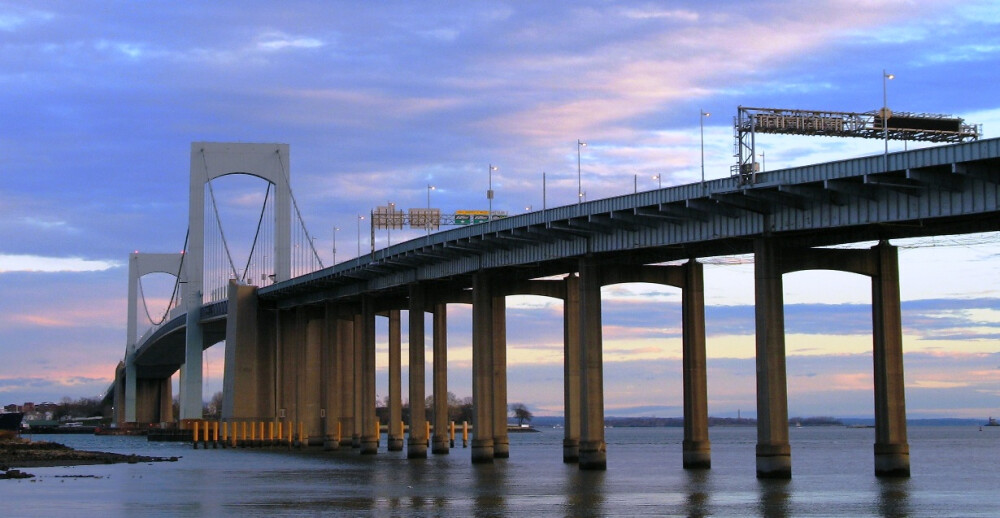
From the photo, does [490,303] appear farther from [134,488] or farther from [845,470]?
[134,488]

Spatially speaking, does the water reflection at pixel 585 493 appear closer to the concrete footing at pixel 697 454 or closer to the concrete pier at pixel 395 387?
the concrete footing at pixel 697 454

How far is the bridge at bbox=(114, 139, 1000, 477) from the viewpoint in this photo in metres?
62.8

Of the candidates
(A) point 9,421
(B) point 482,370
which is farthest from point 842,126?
(A) point 9,421

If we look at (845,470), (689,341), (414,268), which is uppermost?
(414,268)

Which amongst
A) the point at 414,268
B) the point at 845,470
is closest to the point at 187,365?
the point at 414,268

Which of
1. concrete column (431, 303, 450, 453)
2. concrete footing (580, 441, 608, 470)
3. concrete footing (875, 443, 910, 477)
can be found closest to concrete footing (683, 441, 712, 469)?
concrete footing (580, 441, 608, 470)

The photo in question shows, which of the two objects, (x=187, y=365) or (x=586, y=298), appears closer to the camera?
(x=586, y=298)

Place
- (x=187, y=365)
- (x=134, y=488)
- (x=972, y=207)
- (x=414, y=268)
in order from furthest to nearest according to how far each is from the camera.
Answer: (x=187, y=365), (x=414, y=268), (x=134, y=488), (x=972, y=207)

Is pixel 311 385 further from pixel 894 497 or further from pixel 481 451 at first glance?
pixel 894 497

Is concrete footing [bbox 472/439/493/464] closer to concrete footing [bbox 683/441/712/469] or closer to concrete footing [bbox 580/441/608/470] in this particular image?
concrete footing [bbox 580/441/608/470]

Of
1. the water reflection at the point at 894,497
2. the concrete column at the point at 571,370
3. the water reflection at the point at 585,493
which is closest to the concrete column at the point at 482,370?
the concrete column at the point at 571,370

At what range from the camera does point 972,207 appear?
190 ft

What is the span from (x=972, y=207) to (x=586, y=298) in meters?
28.8

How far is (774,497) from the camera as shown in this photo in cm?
6069
